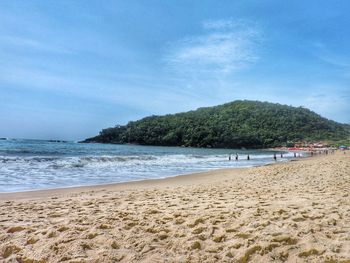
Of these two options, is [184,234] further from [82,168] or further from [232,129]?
[232,129]

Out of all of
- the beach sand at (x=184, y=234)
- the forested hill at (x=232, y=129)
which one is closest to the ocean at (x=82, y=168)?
the beach sand at (x=184, y=234)

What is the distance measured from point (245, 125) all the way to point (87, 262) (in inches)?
5465

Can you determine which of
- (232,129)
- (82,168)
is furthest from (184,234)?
(232,129)

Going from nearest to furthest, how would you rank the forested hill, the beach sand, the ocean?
the beach sand, the ocean, the forested hill

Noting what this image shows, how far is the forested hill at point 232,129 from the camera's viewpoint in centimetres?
12588

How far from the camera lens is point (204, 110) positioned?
17212cm

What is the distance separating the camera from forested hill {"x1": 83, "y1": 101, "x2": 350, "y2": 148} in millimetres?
125881

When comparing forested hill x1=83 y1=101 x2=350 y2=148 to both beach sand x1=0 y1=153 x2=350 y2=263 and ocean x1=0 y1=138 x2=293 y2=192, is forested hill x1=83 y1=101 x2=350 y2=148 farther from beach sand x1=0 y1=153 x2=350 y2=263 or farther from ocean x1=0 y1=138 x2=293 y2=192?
beach sand x1=0 y1=153 x2=350 y2=263

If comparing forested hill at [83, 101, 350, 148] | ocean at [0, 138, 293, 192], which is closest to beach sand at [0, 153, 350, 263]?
ocean at [0, 138, 293, 192]

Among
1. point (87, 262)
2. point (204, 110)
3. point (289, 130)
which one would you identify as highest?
point (204, 110)

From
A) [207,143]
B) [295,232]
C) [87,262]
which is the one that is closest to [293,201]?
[295,232]

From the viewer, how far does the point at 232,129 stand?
134 metres

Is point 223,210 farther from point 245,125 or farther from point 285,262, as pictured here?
point 245,125

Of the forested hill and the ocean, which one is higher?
the forested hill
